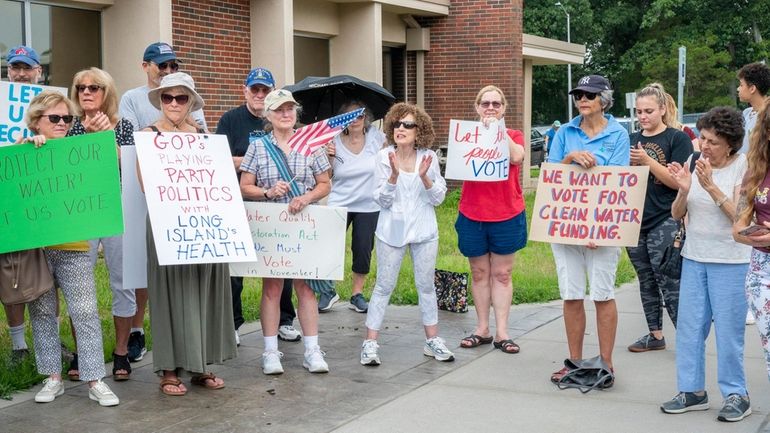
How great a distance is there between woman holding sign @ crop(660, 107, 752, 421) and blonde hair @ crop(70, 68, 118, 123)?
140 inches

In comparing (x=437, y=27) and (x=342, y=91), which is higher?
(x=437, y=27)

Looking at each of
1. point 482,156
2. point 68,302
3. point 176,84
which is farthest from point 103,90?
point 482,156

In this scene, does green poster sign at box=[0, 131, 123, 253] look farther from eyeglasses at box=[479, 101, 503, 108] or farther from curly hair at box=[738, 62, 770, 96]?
curly hair at box=[738, 62, 770, 96]

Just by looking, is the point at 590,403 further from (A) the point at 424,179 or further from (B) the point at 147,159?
(B) the point at 147,159

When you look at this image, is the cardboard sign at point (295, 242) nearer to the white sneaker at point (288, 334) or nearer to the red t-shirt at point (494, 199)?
the red t-shirt at point (494, 199)

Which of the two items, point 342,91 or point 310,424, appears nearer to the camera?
point 310,424

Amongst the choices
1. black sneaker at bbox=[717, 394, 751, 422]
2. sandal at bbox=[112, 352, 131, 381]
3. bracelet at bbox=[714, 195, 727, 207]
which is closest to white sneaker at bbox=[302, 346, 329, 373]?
sandal at bbox=[112, 352, 131, 381]

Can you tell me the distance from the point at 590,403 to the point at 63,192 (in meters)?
3.49

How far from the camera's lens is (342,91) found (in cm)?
879

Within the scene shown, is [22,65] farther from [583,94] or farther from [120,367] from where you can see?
[583,94]

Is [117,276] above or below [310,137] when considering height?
below

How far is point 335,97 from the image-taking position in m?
8.78

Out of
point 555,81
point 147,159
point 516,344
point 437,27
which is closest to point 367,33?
point 437,27

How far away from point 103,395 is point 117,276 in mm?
877
